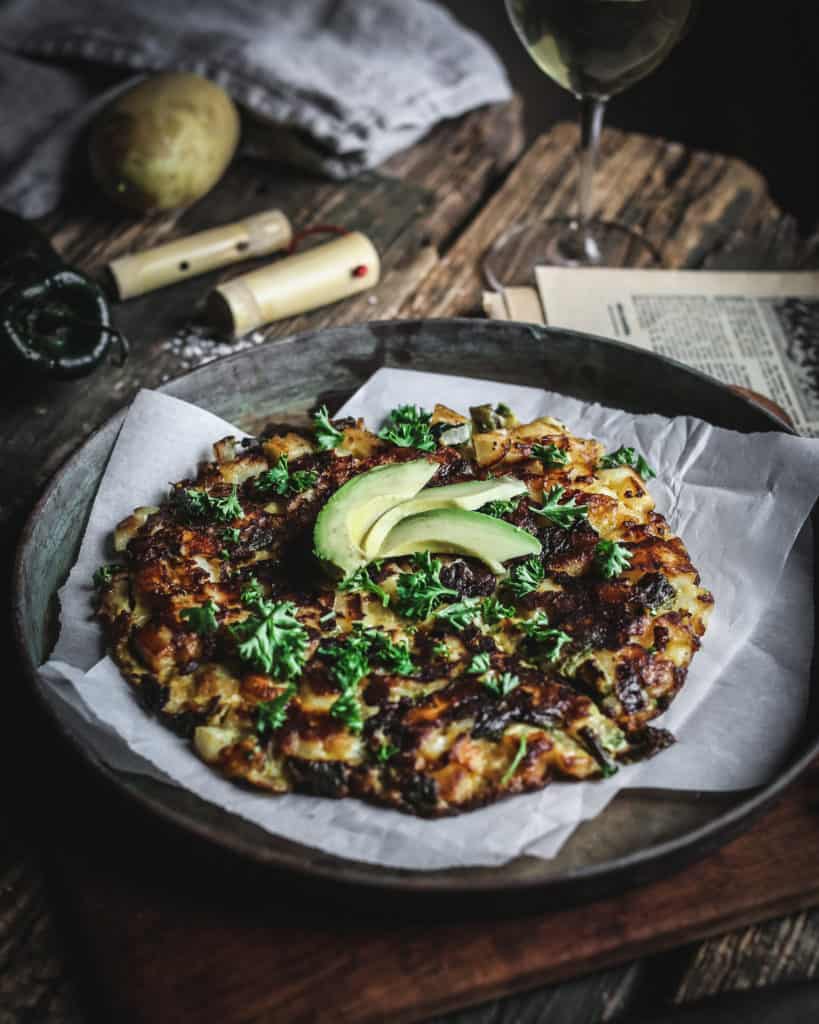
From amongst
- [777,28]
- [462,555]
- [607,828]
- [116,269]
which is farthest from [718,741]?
[777,28]

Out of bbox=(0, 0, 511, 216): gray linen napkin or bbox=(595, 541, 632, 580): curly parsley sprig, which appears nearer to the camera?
bbox=(595, 541, 632, 580): curly parsley sprig

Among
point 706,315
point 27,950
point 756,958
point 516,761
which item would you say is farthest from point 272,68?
point 756,958

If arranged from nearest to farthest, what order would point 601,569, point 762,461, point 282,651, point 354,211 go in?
point 282,651, point 601,569, point 762,461, point 354,211

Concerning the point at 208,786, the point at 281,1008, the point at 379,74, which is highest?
the point at 379,74

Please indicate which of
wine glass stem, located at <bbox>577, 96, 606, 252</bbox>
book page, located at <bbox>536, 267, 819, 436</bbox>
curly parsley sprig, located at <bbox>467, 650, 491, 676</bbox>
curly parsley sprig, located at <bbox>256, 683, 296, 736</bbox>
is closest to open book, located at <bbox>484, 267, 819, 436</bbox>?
book page, located at <bbox>536, 267, 819, 436</bbox>

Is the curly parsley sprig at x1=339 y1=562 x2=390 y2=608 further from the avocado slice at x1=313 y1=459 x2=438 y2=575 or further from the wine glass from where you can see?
the wine glass

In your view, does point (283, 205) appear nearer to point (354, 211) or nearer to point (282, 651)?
point (354, 211)
